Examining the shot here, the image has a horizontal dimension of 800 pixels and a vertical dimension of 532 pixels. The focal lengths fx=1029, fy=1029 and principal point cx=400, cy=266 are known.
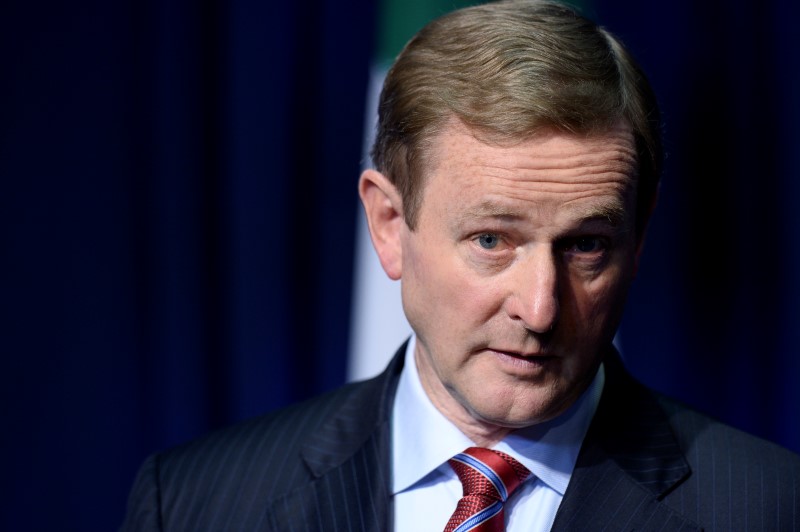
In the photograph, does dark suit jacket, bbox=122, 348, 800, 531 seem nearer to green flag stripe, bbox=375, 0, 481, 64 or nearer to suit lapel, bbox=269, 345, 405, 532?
suit lapel, bbox=269, 345, 405, 532

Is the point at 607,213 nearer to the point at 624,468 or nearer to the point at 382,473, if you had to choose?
the point at 624,468

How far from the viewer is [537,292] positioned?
51.9 inches

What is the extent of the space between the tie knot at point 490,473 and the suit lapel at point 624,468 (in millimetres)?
77

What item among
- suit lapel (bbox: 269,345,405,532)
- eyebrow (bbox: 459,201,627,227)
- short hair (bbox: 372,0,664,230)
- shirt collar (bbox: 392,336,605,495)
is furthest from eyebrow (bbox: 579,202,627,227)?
suit lapel (bbox: 269,345,405,532)

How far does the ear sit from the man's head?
0.18ft

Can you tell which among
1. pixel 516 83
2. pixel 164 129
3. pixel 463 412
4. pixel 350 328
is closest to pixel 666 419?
pixel 463 412

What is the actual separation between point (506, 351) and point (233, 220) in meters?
1.20

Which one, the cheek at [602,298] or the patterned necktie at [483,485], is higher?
the cheek at [602,298]

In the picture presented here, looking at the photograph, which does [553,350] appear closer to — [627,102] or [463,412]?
[463,412]

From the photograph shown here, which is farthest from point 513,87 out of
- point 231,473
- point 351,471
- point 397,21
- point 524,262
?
point 397,21

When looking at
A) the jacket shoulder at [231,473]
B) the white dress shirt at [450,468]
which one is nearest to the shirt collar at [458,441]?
the white dress shirt at [450,468]

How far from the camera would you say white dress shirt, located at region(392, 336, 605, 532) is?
4.88 ft

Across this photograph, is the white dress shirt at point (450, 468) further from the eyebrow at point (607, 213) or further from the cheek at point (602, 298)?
the eyebrow at point (607, 213)

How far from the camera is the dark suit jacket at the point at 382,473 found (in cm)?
146
